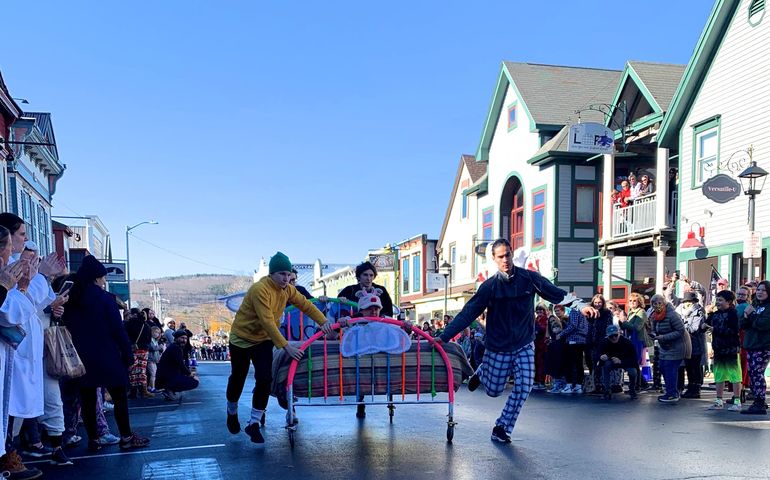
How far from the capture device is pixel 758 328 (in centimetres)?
885

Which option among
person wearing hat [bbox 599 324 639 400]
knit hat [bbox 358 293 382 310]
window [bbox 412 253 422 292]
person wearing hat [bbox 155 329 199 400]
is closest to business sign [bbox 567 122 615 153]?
person wearing hat [bbox 599 324 639 400]

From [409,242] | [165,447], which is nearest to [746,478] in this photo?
[165,447]

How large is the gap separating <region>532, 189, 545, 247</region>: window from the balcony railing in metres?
3.99

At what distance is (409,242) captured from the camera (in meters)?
44.8

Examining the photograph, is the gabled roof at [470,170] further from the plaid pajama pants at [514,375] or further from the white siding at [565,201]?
the plaid pajama pants at [514,375]

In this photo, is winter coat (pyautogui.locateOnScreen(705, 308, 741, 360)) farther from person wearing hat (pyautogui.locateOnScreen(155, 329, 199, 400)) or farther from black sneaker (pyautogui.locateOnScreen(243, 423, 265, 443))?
person wearing hat (pyautogui.locateOnScreen(155, 329, 199, 400))

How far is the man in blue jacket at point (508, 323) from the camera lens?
664 cm

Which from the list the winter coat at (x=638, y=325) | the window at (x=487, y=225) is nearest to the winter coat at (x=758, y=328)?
the winter coat at (x=638, y=325)

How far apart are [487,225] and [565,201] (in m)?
6.27

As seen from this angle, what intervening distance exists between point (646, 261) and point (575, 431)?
Answer: 1783 centimetres

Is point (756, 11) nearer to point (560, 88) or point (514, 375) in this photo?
point (560, 88)

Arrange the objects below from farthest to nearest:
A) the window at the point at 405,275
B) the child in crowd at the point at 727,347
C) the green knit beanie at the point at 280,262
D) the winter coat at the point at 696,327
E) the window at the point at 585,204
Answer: the window at the point at 405,275 → the window at the point at 585,204 → the winter coat at the point at 696,327 → the child in crowd at the point at 727,347 → the green knit beanie at the point at 280,262

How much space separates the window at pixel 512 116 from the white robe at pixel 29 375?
2417 cm

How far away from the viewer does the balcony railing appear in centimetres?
2048
